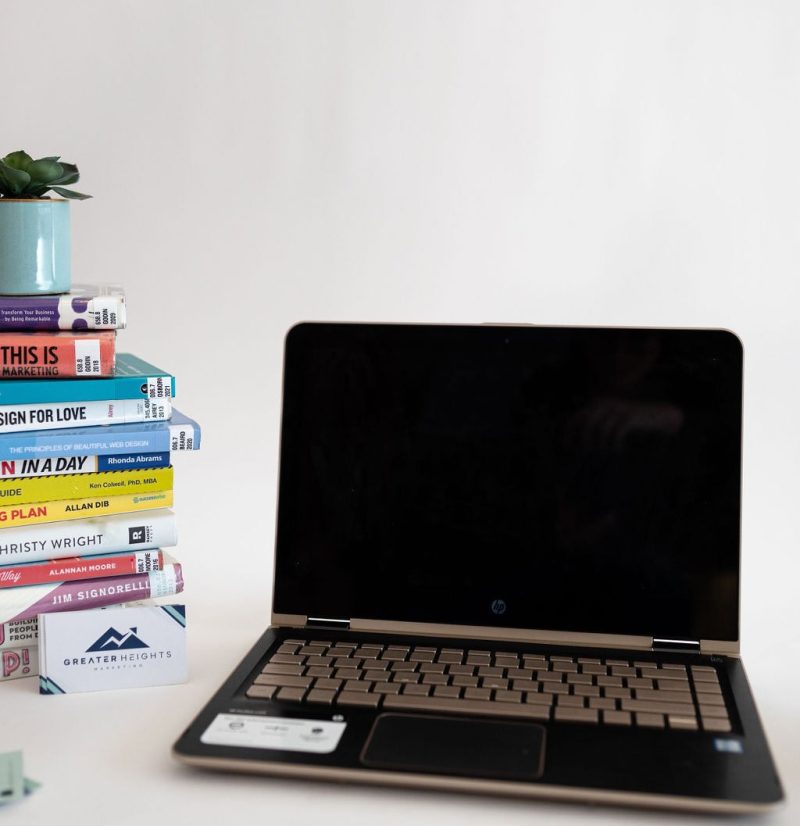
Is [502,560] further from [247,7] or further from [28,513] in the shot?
[247,7]

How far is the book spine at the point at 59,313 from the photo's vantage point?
44.4 inches

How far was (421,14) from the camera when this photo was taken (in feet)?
5.72

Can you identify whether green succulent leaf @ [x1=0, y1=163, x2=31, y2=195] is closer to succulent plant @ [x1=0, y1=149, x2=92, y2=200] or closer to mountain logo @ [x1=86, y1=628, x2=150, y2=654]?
succulent plant @ [x1=0, y1=149, x2=92, y2=200]

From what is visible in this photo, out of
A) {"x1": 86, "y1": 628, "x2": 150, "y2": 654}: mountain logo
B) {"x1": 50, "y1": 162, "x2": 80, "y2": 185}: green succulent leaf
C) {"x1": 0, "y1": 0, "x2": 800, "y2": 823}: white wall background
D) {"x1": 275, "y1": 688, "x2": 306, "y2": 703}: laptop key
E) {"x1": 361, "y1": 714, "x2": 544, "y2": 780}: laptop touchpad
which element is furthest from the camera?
{"x1": 0, "y1": 0, "x2": 800, "y2": 823}: white wall background

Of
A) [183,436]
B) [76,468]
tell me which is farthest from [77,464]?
[183,436]

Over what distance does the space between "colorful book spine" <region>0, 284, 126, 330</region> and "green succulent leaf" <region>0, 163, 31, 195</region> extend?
114mm

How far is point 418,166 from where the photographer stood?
1.77 metres

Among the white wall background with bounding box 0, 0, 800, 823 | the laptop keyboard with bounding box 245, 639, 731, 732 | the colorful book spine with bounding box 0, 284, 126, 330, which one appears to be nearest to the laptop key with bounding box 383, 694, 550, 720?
the laptop keyboard with bounding box 245, 639, 731, 732

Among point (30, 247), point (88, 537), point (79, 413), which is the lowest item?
point (88, 537)

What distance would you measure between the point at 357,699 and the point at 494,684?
0.12 meters

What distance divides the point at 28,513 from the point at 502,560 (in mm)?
454

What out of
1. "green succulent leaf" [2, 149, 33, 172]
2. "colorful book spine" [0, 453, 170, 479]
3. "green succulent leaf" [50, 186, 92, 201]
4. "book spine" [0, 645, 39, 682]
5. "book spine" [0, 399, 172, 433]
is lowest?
"book spine" [0, 645, 39, 682]

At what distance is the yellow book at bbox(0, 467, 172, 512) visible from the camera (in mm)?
1101

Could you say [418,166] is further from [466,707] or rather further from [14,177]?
[466,707]
